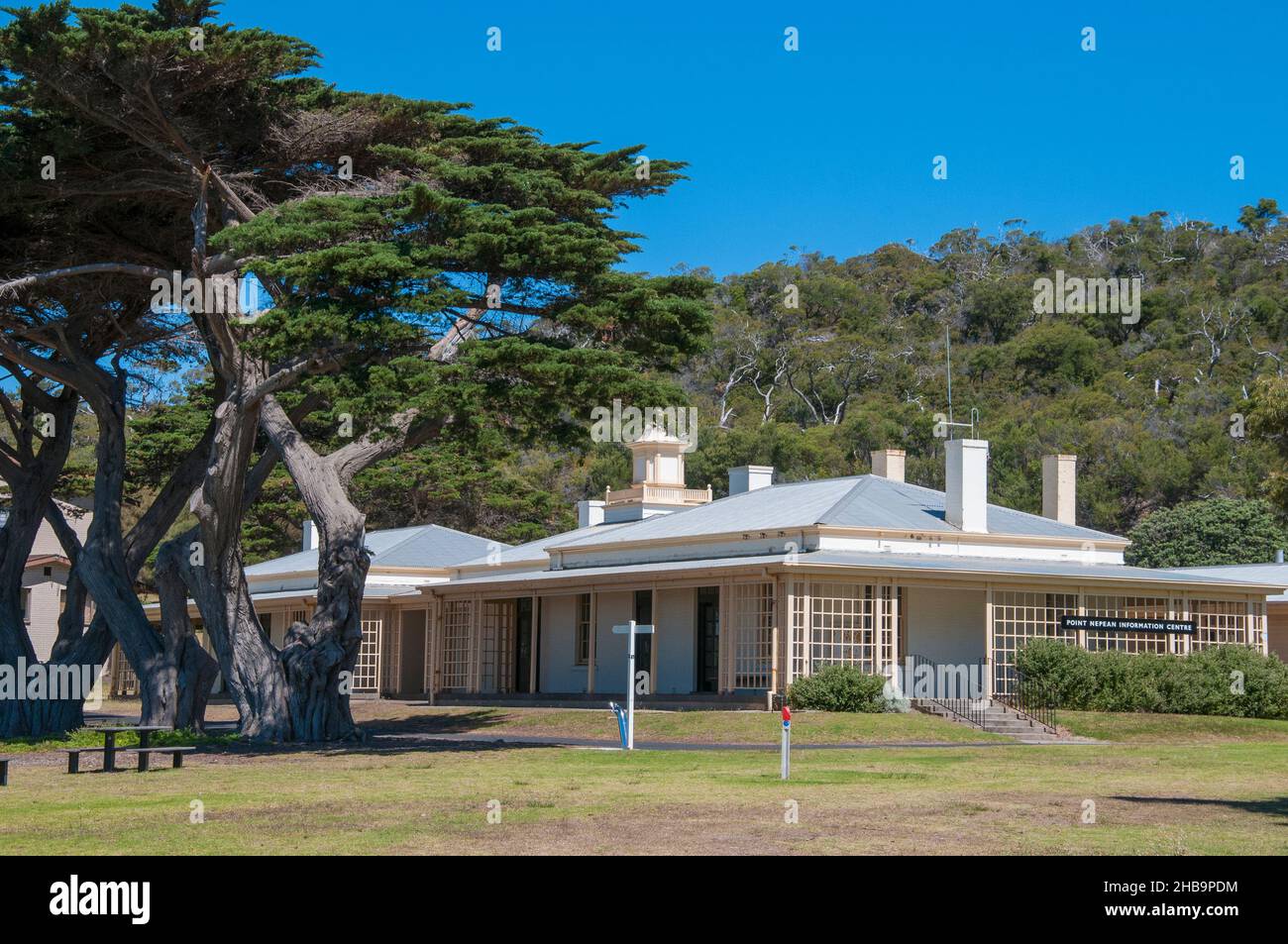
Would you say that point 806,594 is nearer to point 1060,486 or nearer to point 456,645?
point 1060,486

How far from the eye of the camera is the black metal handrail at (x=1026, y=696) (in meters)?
30.0

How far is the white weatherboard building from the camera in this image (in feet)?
102

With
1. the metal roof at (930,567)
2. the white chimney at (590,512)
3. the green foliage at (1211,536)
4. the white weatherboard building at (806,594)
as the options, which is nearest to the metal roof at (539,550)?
the white weatherboard building at (806,594)

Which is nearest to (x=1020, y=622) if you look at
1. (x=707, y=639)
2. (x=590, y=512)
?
(x=707, y=639)

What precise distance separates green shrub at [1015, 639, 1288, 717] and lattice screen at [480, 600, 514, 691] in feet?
46.6

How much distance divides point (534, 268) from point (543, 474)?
4627cm

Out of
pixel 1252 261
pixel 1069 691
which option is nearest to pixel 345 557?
pixel 1069 691

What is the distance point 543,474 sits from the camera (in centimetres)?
7012

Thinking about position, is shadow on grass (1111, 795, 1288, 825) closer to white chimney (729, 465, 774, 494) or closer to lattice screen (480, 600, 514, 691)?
white chimney (729, 465, 774, 494)

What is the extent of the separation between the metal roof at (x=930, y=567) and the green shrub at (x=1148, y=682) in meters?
1.70

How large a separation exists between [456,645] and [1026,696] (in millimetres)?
15773

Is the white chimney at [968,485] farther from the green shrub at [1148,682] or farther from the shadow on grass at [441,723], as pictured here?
the shadow on grass at [441,723]
